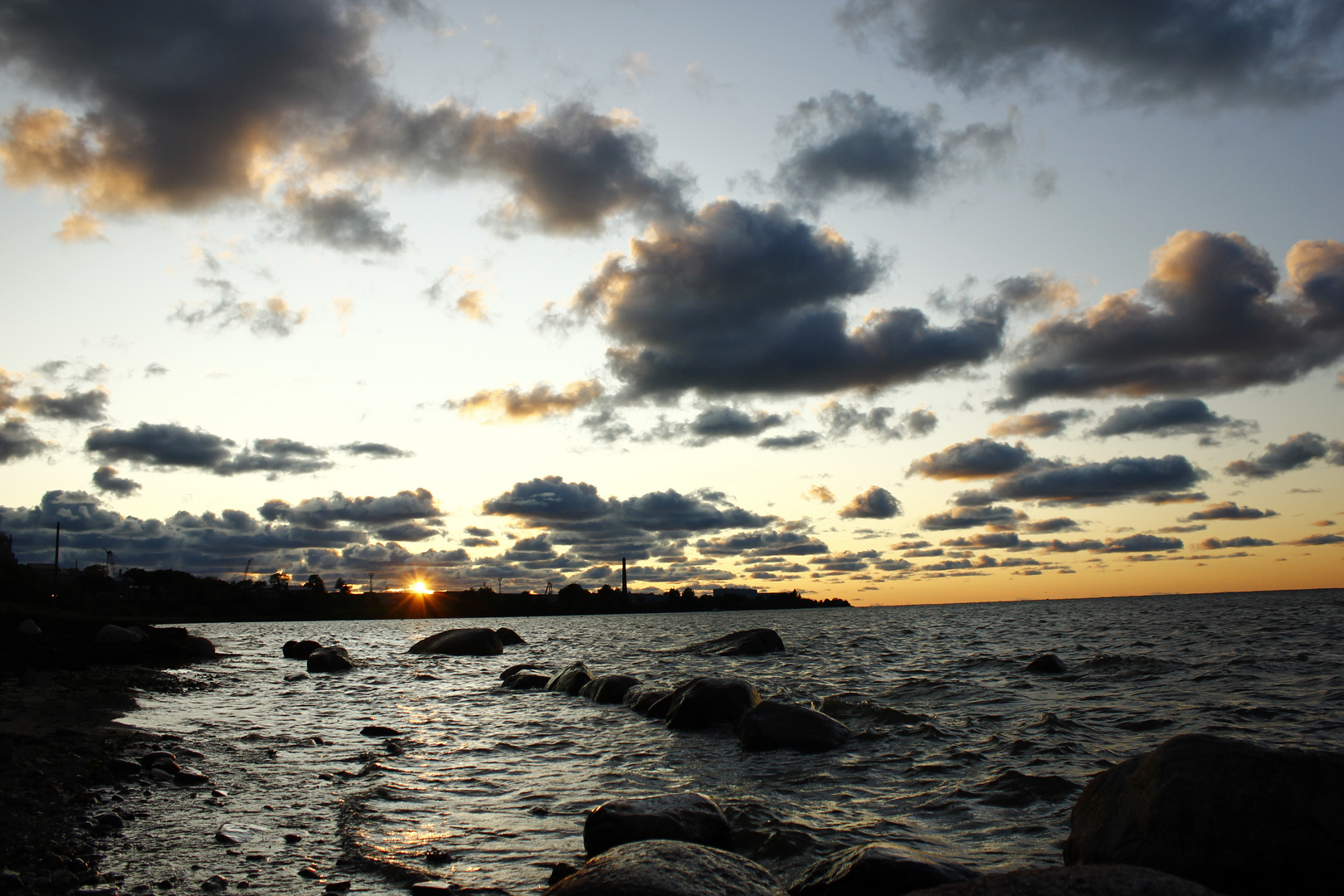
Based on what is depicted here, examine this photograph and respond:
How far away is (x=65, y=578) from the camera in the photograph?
107250 millimetres

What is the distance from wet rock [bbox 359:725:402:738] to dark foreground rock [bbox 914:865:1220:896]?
39.7 feet

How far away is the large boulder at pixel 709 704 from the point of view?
1427cm

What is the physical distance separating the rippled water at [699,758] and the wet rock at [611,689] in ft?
1.85

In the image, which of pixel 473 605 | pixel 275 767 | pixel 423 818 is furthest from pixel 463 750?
pixel 473 605

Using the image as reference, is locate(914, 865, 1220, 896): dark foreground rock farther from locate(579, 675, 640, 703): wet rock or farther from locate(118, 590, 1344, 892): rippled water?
locate(579, 675, 640, 703): wet rock

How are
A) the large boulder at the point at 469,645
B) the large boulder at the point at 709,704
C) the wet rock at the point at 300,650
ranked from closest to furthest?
the large boulder at the point at 709,704
the wet rock at the point at 300,650
the large boulder at the point at 469,645

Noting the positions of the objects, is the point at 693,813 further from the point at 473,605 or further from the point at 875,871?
the point at 473,605

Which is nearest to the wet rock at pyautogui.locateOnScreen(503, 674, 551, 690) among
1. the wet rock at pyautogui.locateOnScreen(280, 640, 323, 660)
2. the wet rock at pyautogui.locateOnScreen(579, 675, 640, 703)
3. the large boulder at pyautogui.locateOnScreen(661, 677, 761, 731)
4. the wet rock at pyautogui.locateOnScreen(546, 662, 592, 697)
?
the wet rock at pyautogui.locateOnScreen(546, 662, 592, 697)

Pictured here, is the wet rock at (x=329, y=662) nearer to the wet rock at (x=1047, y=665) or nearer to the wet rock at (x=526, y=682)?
the wet rock at (x=526, y=682)

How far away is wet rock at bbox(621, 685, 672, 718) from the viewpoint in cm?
1645

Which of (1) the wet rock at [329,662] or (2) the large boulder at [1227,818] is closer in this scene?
(2) the large boulder at [1227,818]

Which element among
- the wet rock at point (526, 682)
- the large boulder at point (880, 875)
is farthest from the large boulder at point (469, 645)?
the large boulder at point (880, 875)

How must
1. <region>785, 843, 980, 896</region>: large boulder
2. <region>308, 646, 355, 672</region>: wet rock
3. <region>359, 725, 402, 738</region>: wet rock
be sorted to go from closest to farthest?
<region>785, 843, 980, 896</region>: large boulder < <region>359, 725, 402, 738</region>: wet rock < <region>308, 646, 355, 672</region>: wet rock

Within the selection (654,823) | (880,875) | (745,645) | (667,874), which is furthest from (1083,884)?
(745,645)
